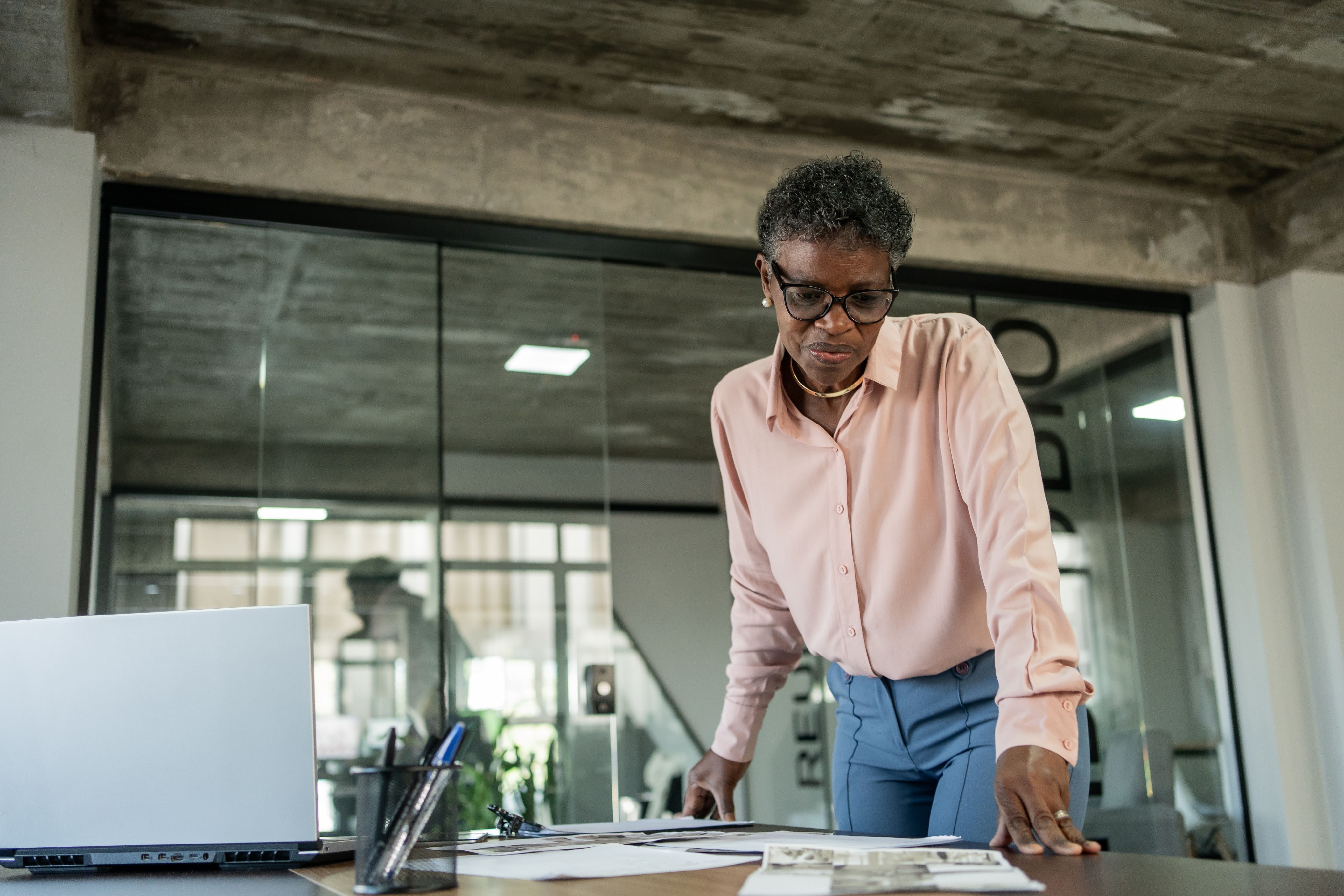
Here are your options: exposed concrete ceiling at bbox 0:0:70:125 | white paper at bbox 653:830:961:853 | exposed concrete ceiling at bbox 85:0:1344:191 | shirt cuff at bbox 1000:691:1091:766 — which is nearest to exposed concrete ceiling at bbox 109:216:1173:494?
exposed concrete ceiling at bbox 0:0:70:125

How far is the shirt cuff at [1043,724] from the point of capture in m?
1.17

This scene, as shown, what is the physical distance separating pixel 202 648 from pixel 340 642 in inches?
185

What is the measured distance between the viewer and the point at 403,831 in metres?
0.97

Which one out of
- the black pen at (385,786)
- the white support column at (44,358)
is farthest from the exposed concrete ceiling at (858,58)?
the black pen at (385,786)

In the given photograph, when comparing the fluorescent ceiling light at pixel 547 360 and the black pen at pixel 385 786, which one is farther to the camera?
the fluorescent ceiling light at pixel 547 360

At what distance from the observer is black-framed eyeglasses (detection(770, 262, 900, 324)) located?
147cm

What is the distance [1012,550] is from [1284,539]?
135 inches

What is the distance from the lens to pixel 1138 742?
418 cm

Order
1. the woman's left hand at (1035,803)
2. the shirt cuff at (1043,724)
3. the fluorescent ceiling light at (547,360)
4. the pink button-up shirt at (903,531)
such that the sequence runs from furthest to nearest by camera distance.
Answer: the fluorescent ceiling light at (547,360), the pink button-up shirt at (903,531), the shirt cuff at (1043,724), the woman's left hand at (1035,803)

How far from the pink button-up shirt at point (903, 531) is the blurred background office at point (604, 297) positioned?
5.95ft

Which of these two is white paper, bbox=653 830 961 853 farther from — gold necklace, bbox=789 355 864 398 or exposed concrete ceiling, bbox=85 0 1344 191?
exposed concrete ceiling, bbox=85 0 1344 191

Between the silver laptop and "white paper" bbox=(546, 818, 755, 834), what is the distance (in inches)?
11.3

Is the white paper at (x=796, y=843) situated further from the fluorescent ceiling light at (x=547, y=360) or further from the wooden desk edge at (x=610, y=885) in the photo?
the fluorescent ceiling light at (x=547, y=360)

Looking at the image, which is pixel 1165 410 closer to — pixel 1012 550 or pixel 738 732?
pixel 738 732
